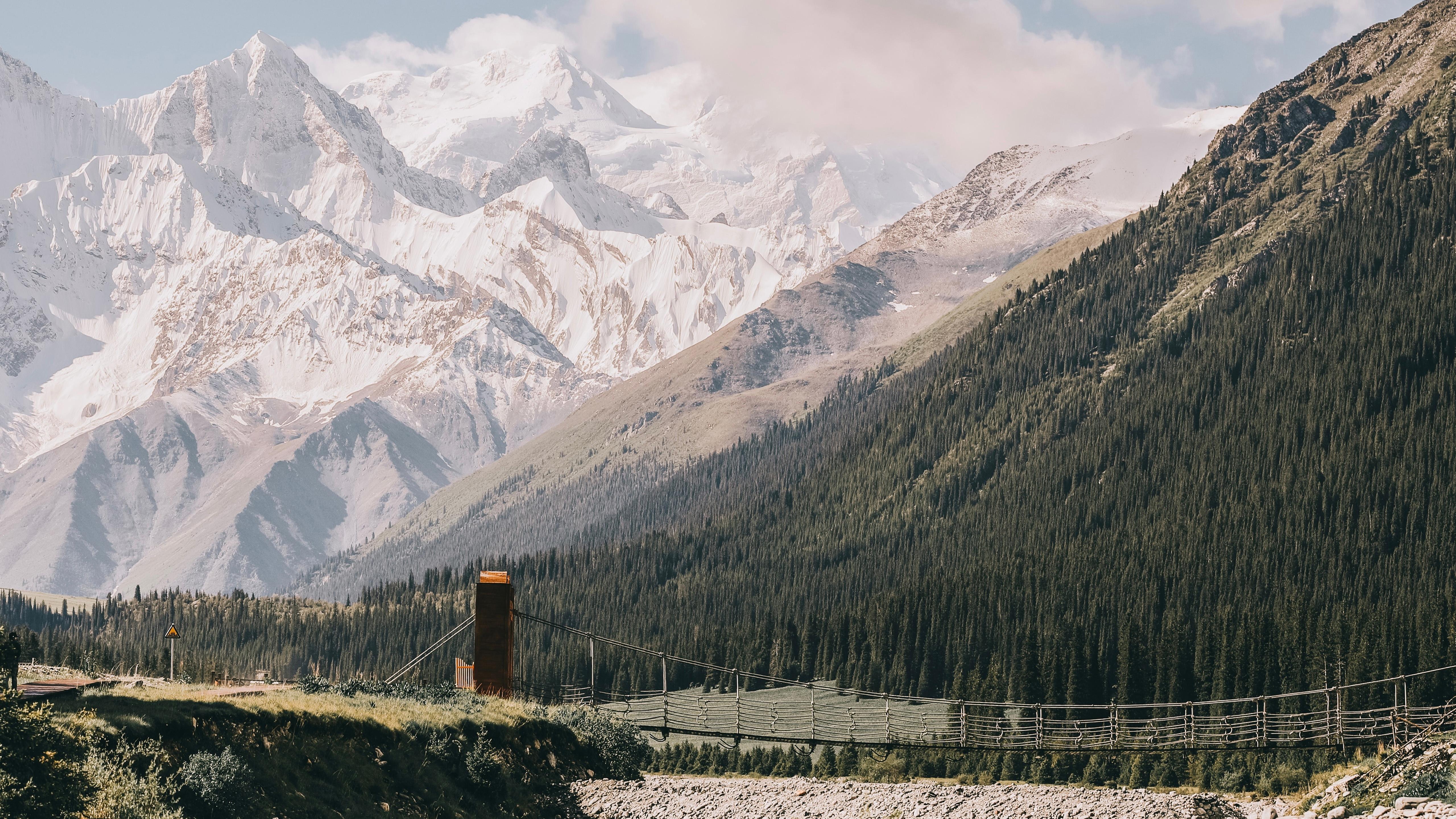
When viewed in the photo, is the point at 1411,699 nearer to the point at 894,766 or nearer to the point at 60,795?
the point at 894,766

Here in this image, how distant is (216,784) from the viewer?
1879 inches

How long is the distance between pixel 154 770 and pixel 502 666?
28829 millimetres

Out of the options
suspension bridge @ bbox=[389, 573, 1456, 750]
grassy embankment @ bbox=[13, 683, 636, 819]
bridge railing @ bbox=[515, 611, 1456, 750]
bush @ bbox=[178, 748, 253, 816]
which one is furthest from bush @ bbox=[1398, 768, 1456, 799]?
bush @ bbox=[178, 748, 253, 816]

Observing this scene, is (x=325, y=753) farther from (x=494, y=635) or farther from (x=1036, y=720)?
(x=1036, y=720)

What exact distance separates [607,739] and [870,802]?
13.9m

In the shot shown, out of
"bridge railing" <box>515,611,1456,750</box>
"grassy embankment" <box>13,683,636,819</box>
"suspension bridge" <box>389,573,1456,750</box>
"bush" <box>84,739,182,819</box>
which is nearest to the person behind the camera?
"bush" <box>84,739,182,819</box>

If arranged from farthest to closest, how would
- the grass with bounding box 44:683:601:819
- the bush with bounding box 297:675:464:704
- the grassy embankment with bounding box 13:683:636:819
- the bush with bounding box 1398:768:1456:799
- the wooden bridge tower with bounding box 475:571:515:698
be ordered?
1. the wooden bridge tower with bounding box 475:571:515:698
2. the bush with bounding box 297:675:464:704
3. the bush with bounding box 1398:768:1456:799
4. the grass with bounding box 44:683:601:819
5. the grassy embankment with bounding box 13:683:636:819

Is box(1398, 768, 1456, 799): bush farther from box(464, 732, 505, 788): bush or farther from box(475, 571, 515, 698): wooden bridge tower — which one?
box(475, 571, 515, 698): wooden bridge tower

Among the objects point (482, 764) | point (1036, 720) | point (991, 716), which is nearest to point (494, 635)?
point (482, 764)

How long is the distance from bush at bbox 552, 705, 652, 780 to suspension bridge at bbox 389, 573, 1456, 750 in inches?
77.1

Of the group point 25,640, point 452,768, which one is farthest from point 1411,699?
point 25,640

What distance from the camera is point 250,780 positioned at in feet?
161

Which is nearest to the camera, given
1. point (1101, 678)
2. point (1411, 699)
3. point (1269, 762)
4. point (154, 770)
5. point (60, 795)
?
point (60, 795)

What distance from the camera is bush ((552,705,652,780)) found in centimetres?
7081
